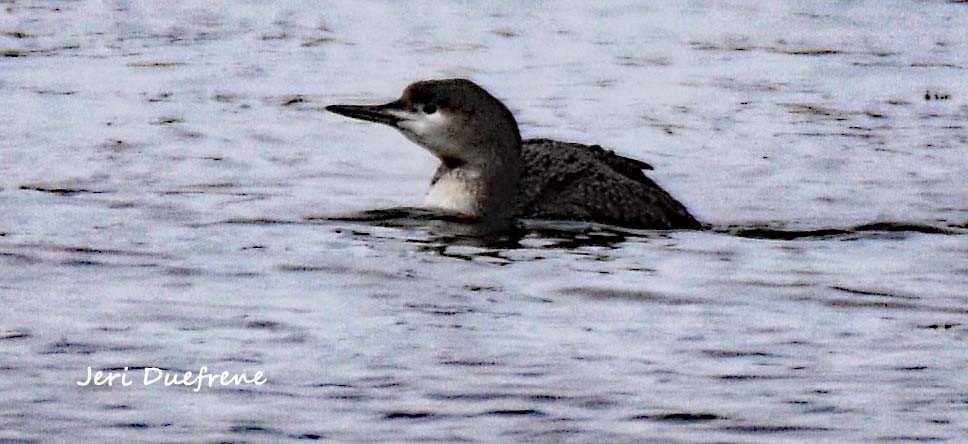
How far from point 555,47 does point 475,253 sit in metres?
5.88

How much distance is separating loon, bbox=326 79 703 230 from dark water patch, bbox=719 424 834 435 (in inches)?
134

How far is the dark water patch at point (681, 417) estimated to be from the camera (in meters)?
6.43

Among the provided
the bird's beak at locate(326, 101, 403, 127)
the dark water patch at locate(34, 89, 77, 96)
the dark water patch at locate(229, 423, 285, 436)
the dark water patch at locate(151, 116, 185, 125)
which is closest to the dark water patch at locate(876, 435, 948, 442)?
the dark water patch at locate(229, 423, 285, 436)

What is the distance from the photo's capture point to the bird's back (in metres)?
9.70

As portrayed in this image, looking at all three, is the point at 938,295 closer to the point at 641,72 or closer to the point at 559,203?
the point at 559,203

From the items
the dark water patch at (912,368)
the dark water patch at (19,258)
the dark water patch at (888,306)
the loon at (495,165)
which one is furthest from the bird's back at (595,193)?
the dark water patch at (912,368)

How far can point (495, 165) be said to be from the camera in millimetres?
10031

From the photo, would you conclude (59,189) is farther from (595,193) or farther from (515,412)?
(515,412)

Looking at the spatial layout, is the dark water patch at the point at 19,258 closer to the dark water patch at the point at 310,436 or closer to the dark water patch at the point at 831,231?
the dark water patch at the point at 310,436

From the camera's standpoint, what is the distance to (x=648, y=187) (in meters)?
9.91

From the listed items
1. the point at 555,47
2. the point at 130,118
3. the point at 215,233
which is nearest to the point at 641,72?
the point at 555,47

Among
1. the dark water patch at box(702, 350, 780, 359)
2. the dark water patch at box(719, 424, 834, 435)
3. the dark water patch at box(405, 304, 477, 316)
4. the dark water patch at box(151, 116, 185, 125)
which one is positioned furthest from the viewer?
the dark water patch at box(151, 116, 185, 125)

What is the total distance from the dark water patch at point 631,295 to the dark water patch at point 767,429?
1742mm

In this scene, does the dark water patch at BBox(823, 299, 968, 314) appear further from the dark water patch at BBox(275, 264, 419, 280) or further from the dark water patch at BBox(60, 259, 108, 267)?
the dark water patch at BBox(60, 259, 108, 267)
